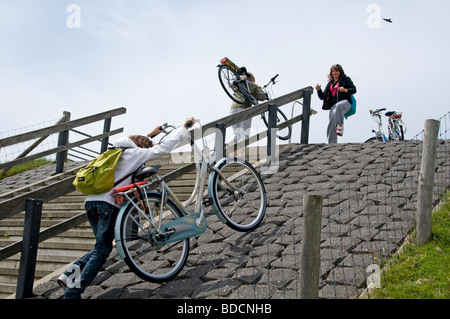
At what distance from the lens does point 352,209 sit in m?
5.84

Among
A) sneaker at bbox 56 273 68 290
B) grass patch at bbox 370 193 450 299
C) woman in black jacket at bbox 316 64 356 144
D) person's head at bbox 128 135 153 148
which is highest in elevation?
woman in black jacket at bbox 316 64 356 144

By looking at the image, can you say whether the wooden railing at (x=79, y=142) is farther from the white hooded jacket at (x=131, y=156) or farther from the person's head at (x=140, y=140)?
the person's head at (x=140, y=140)

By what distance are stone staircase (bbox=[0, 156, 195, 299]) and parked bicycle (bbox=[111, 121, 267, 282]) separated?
1.24 m

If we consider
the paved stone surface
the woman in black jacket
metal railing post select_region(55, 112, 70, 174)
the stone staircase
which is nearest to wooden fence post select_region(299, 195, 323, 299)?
the paved stone surface

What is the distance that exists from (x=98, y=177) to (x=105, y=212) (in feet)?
1.08

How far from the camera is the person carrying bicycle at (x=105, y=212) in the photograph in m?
4.26

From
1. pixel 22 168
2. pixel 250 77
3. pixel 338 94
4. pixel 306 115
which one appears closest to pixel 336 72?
pixel 338 94

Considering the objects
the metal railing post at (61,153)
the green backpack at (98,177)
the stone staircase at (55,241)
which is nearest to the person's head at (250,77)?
the stone staircase at (55,241)

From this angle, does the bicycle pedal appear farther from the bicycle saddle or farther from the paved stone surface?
the bicycle saddle

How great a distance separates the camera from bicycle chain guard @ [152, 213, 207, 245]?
4562mm

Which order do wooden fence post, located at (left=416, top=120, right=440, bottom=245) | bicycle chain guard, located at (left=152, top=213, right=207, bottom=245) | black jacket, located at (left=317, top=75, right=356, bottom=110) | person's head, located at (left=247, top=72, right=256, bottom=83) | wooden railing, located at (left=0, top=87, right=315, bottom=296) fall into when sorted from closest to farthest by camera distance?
bicycle chain guard, located at (left=152, top=213, right=207, bottom=245) → wooden railing, located at (left=0, top=87, right=315, bottom=296) → wooden fence post, located at (left=416, top=120, right=440, bottom=245) → black jacket, located at (left=317, top=75, right=356, bottom=110) → person's head, located at (left=247, top=72, right=256, bottom=83)

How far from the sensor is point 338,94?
379 inches

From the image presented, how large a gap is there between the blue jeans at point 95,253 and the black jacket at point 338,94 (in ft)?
20.8
